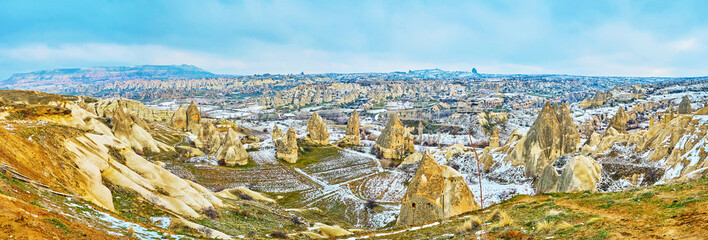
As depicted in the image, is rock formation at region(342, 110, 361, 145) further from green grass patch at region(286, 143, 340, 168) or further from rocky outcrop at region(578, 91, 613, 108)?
rocky outcrop at region(578, 91, 613, 108)

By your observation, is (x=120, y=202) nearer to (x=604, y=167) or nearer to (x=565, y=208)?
(x=565, y=208)

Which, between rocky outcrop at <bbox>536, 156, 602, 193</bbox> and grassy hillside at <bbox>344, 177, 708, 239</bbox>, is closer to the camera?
grassy hillside at <bbox>344, 177, 708, 239</bbox>

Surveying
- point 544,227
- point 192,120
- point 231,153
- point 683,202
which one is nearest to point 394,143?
point 231,153

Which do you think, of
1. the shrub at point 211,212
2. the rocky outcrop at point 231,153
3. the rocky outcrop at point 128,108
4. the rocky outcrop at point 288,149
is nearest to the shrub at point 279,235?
the shrub at point 211,212

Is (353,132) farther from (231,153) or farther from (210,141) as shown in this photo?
(231,153)

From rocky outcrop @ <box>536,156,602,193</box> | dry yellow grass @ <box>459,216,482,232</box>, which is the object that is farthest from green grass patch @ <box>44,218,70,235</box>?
rocky outcrop @ <box>536,156,602,193</box>

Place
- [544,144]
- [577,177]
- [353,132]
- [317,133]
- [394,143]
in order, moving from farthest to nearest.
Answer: [353,132] < [317,133] < [394,143] < [544,144] < [577,177]

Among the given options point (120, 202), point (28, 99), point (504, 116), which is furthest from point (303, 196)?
point (504, 116)
